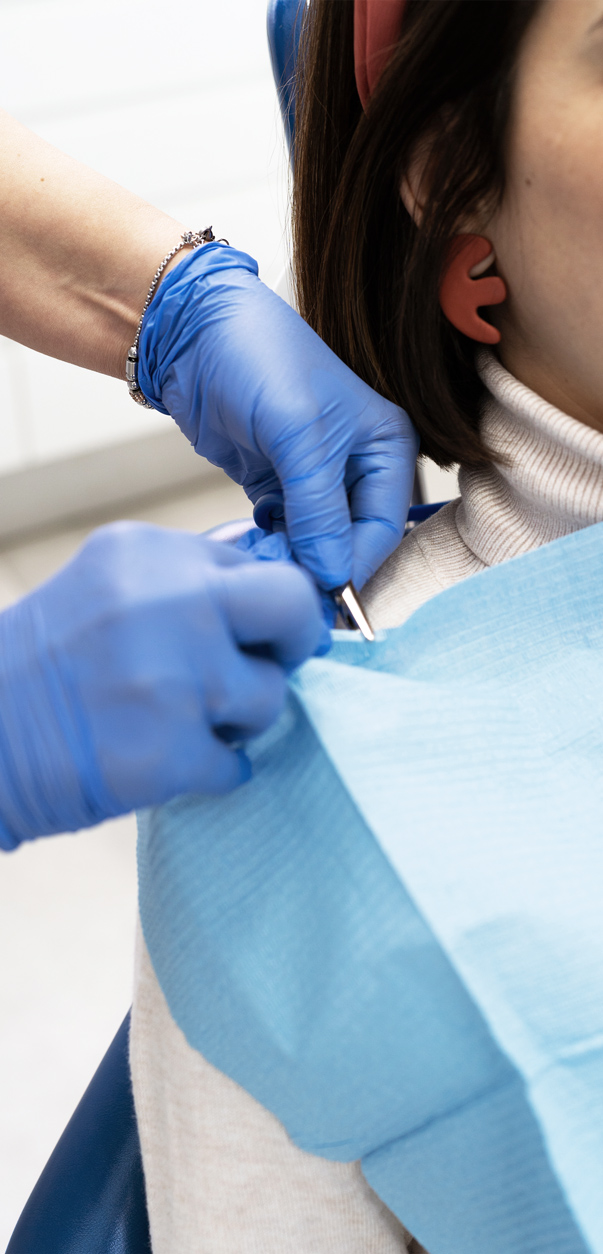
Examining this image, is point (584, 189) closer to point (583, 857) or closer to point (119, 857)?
point (583, 857)

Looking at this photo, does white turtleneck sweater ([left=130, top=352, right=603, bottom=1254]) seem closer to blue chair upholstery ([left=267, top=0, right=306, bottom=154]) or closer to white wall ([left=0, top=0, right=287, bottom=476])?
blue chair upholstery ([left=267, top=0, right=306, bottom=154])

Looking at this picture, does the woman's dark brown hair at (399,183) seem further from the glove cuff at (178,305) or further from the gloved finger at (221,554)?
the gloved finger at (221,554)

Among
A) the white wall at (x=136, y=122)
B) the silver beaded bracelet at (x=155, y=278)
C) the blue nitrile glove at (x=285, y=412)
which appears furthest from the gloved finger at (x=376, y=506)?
the white wall at (x=136, y=122)

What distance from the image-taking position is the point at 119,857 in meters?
1.89

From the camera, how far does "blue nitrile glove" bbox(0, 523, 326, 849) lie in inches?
17.8

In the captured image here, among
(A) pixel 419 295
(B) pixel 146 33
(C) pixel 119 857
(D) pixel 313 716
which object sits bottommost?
(C) pixel 119 857

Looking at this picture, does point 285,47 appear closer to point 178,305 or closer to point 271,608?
point 178,305

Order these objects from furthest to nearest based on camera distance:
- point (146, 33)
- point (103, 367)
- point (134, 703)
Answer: point (146, 33)
point (103, 367)
point (134, 703)

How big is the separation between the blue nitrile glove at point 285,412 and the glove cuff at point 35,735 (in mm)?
256

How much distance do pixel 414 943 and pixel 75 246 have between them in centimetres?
73

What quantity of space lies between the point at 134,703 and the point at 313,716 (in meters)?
0.11

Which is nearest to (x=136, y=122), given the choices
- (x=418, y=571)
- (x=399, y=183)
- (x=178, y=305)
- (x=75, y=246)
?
(x=75, y=246)

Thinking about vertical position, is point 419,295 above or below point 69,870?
above

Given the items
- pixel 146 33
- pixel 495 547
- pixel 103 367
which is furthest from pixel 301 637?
pixel 146 33
